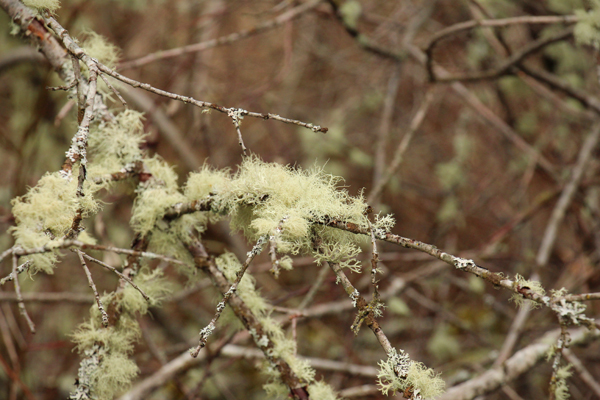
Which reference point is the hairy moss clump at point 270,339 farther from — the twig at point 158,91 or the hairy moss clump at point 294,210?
the twig at point 158,91

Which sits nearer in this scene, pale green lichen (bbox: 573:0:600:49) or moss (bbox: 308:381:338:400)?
moss (bbox: 308:381:338:400)

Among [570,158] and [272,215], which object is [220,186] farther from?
[570,158]

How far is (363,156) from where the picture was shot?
3.35 meters

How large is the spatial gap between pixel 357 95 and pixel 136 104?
208cm

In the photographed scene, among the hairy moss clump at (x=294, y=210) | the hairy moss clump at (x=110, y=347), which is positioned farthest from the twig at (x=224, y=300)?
the hairy moss clump at (x=110, y=347)

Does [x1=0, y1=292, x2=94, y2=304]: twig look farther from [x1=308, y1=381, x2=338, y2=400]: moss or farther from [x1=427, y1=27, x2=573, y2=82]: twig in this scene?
[x1=427, y1=27, x2=573, y2=82]: twig

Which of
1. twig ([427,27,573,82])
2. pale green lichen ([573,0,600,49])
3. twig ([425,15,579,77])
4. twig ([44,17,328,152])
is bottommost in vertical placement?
twig ([44,17,328,152])

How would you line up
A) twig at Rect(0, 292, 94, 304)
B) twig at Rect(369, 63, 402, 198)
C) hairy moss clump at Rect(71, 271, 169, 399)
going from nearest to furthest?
1. hairy moss clump at Rect(71, 271, 169, 399)
2. twig at Rect(0, 292, 94, 304)
3. twig at Rect(369, 63, 402, 198)

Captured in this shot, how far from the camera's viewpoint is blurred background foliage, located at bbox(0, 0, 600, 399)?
2719 mm

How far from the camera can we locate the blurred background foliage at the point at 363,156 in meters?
2.72

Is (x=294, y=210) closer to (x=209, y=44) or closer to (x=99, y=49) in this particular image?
(x=99, y=49)

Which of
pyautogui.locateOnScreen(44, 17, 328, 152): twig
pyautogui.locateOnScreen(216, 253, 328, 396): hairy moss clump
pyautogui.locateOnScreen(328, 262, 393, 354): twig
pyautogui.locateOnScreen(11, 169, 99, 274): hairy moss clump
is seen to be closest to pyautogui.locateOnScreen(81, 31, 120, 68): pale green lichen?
pyautogui.locateOnScreen(44, 17, 328, 152): twig

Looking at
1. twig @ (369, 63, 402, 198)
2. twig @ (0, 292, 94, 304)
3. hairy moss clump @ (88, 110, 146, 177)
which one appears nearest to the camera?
hairy moss clump @ (88, 110, 146, 177)

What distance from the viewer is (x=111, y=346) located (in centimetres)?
119
